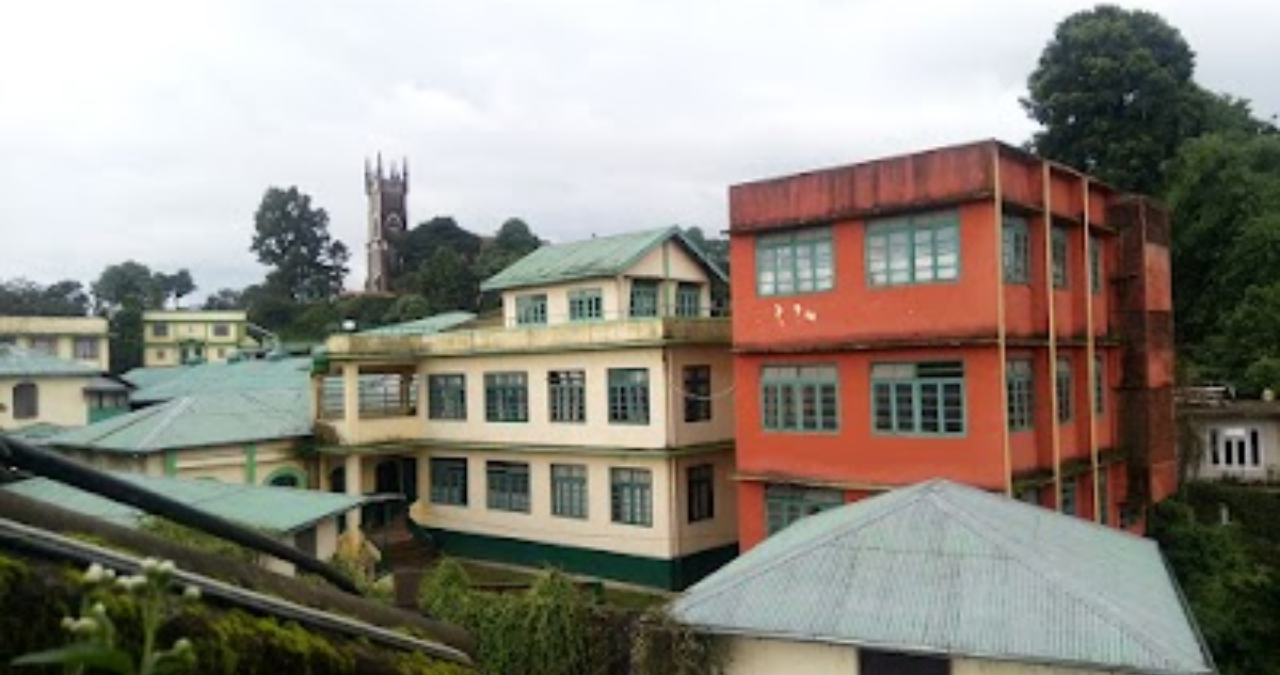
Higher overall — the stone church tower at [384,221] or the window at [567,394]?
the stone church tower at [384,221]

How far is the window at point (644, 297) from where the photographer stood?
84.2 feet

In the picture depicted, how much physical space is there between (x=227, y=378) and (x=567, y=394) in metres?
20.6

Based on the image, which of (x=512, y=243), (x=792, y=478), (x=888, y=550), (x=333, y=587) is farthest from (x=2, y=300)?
(x=333, y=587)

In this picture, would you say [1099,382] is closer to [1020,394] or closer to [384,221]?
[1020,394]

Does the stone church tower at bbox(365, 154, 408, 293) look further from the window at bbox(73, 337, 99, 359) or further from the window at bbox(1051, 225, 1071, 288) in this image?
the window at bbox(1051, 225, 1071, 288)

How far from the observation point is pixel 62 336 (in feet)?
161

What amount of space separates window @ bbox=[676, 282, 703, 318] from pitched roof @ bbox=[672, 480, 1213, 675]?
15.4 metres

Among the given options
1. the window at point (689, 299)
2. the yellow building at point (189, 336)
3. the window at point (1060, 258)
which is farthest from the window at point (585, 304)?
the yellow building at point (189, 336)

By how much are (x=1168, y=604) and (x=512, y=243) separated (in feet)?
174

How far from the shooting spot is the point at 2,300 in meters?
64.6

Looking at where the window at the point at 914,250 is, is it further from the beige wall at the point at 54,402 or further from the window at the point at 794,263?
the beige wall at the point at 54,402

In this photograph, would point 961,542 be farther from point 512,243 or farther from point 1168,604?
point 512,243

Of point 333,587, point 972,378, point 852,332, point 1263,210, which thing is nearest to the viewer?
point 333,587

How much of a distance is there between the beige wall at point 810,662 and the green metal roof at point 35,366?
30669 mm
